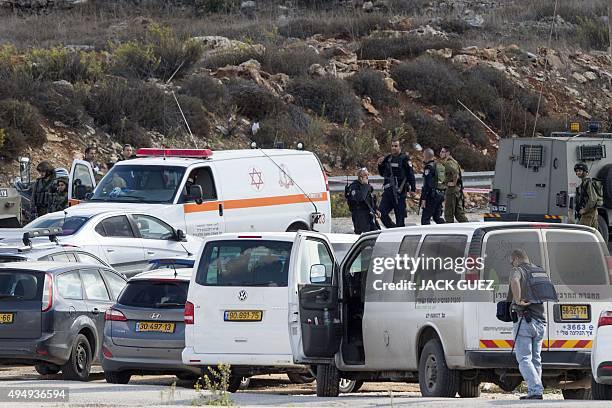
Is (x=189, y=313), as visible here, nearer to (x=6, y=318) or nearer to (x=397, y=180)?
(x=6, y=318)

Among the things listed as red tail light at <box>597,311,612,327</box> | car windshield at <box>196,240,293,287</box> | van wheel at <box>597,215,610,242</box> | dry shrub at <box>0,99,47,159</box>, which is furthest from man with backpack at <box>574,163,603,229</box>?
dry shrub at <box>0,99,47,159</box>

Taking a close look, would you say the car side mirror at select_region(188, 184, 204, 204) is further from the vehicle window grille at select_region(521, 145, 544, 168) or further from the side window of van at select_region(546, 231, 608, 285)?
the side window of van at select_region(546, 231, 608, 285)

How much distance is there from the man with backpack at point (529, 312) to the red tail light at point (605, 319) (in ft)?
1.91

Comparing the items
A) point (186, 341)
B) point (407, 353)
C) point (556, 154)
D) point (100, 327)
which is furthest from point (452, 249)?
point (556, 154)

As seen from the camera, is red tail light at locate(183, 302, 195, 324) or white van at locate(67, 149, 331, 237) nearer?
red tail light at locate(183, 302, 195, 324)

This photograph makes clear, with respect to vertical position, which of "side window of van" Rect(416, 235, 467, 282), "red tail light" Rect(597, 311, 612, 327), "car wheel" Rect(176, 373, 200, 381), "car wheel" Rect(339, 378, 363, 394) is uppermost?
"side window of van" Rect(416, 235, 467, 282)

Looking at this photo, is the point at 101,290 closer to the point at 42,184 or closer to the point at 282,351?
the point at 282,351

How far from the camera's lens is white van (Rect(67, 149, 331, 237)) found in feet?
71.9

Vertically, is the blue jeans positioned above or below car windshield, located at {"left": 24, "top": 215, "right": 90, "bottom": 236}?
below

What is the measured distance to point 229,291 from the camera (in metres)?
12.9

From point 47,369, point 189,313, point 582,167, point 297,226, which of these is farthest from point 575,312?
point 297,226

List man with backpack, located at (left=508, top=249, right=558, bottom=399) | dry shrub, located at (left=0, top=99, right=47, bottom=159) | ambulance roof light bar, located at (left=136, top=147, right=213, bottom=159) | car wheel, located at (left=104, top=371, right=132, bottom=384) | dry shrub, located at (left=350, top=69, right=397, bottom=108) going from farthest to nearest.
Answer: dry shrub, located at (left=350, top=69, right=397, bottom=108)
dry shrub, located at (left=0, top=99, right=47, bottom=159)
ambulance roof light bar, located at (left=136, top=147, right=213, bottom=159)
car wheel, located at (left=104, top=371, right=132, bottom=384)
man with backpack, located at (left=508, top=249, right=558, bottom=399)

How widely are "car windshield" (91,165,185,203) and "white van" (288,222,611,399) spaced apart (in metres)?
9.01

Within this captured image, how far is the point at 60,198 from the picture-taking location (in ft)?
80.2
